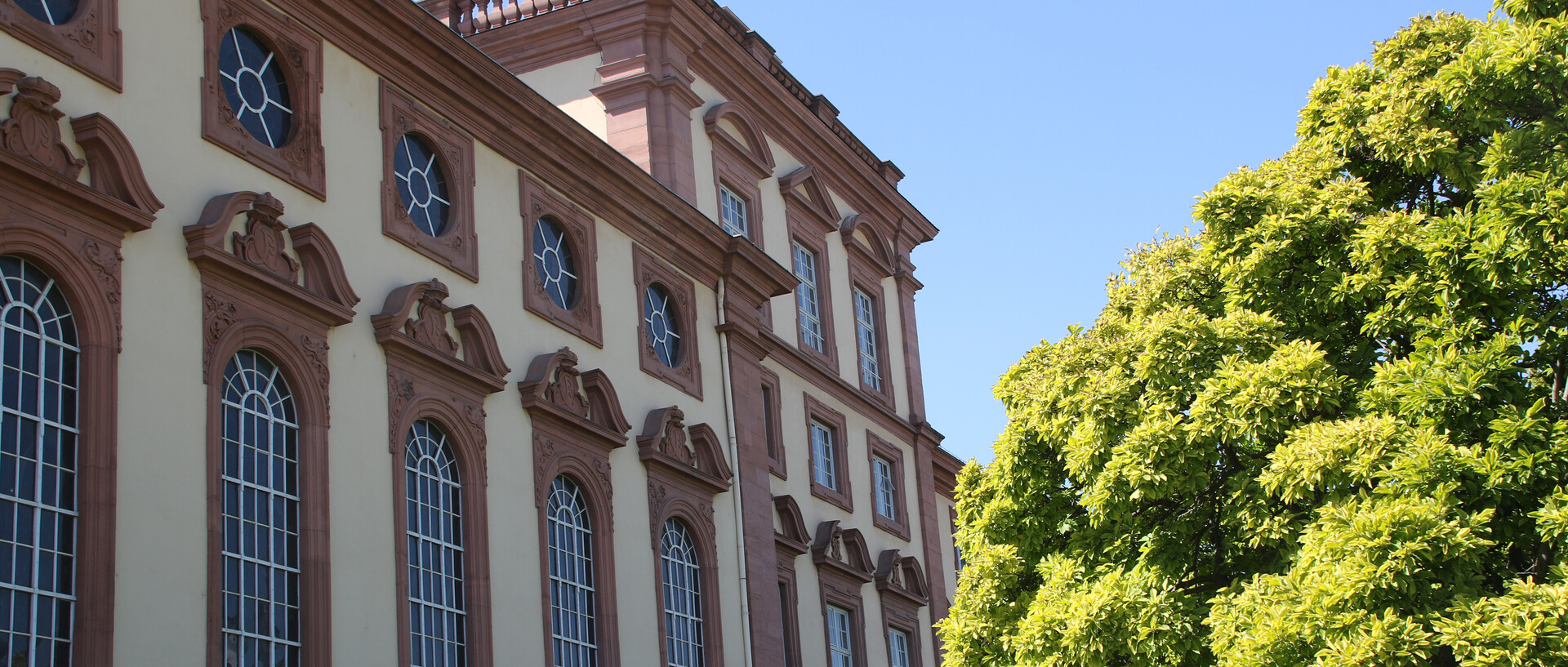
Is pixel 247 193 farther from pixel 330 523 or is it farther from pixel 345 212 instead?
pixel 330 523

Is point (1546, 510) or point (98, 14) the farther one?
point (98, 14)

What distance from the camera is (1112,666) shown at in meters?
16.0

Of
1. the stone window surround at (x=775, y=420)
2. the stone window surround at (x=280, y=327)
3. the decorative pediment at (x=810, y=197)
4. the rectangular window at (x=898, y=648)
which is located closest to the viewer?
the stone window surround at (x=280, y=327)

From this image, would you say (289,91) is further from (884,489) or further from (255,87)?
(884,489)

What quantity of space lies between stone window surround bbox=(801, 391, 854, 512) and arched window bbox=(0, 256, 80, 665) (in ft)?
51.5

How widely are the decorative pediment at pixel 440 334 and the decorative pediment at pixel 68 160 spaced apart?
3224mm

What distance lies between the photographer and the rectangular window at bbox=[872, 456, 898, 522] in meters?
31.2

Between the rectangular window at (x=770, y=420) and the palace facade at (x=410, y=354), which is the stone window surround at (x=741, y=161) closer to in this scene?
the palace facade at (x=410, y=354)

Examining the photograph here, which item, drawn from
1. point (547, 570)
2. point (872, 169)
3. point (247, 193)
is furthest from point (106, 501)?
point (872, 169)

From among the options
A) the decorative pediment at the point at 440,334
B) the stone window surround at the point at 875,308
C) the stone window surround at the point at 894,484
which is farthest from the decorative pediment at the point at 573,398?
the stone window surround at the point at 875,308

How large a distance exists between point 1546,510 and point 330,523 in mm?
10488

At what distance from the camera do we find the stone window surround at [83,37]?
14203 millimetres

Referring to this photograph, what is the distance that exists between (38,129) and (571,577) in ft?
27.6

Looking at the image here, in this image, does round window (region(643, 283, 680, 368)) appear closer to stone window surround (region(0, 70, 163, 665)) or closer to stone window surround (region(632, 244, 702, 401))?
stone window surround (region(632, 244, 702, 401))
